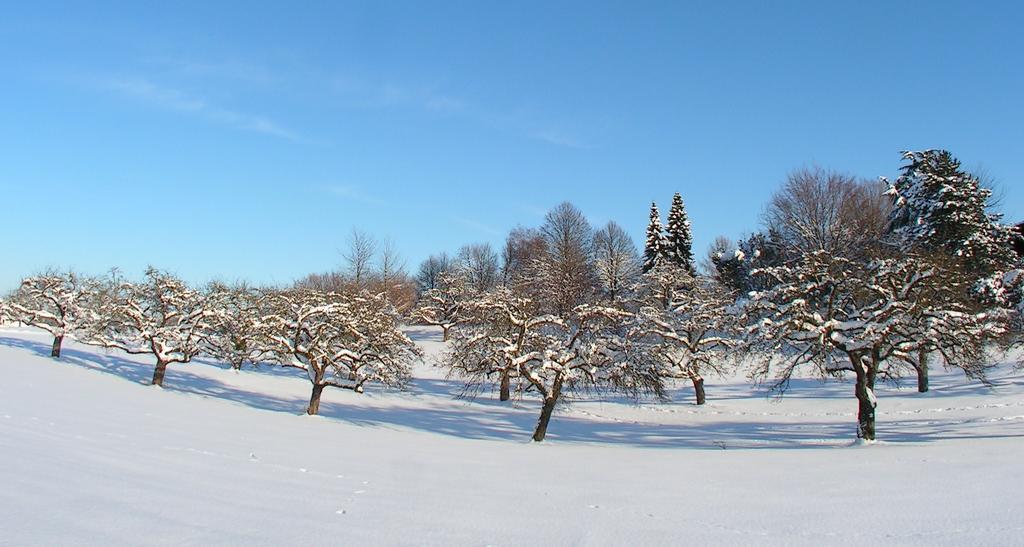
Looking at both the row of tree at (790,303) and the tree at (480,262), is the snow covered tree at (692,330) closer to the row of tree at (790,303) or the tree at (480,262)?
the row of tree at (790,303)

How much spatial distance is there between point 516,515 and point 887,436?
18599 mm

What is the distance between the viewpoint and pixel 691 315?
35562 millimetres

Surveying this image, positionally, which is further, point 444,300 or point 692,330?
point 444,300

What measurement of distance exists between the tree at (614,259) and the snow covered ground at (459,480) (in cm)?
4057

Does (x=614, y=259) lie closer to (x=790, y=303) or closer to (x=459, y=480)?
(x=790, y=303)

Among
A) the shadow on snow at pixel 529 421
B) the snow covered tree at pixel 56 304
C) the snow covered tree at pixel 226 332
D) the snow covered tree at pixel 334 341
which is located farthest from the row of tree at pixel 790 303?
the snow covered tree at pixel 56 304

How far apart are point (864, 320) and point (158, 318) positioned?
3287 centimetres

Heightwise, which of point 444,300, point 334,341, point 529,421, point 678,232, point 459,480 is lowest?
point 529,421

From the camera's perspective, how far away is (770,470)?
475 inches

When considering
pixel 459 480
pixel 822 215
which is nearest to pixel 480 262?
pixel 822 215

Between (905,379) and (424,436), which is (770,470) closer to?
(424,436)

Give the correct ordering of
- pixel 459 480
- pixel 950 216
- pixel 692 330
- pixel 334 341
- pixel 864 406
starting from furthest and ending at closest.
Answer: pixel 950 216
pixel 692 330
pixel 334 341
pixel 864 406
pixel 459 480

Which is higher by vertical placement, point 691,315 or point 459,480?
point 691,315

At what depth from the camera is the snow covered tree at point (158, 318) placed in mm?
30141
